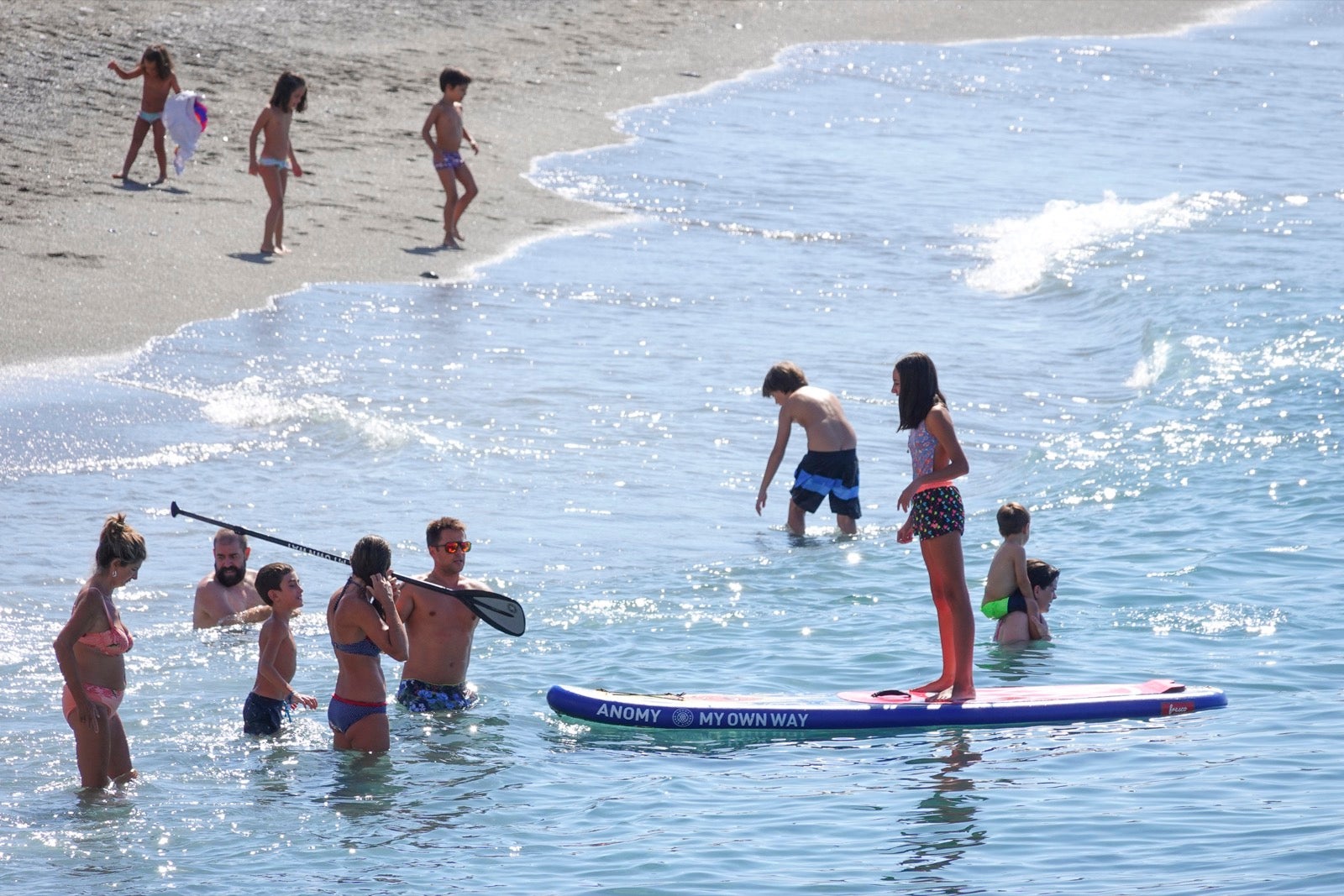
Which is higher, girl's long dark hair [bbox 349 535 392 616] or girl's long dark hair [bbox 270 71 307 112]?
girl's long dark hair [bbox 270 71 307 112]

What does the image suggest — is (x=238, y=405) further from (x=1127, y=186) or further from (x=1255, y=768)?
(x=1127, y=186)

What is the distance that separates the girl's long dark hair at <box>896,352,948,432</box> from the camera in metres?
7.70

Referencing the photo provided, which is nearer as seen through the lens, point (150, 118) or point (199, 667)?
point (199, 667)

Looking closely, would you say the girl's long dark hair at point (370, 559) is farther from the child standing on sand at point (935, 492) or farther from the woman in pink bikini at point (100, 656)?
the child standing on sand at point (935, 492)

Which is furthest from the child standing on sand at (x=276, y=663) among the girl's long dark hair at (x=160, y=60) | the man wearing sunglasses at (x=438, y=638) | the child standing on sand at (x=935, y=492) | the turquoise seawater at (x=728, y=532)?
the girl's long dark hair at (x=160, y=60)

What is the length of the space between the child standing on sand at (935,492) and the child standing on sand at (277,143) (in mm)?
A: 10357

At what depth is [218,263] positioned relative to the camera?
16.9 meters

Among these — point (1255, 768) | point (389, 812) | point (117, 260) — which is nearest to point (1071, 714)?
point (1255, 768)

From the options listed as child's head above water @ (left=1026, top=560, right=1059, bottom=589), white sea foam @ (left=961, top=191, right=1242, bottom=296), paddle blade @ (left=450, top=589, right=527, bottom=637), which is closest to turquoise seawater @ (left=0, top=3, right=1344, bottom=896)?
white sea foam @ (left=961, top=191, right=1242, bottom=296)

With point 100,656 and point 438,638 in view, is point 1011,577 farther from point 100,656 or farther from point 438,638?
point 100,656

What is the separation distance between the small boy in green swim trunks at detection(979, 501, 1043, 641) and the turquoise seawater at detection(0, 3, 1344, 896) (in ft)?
0.86

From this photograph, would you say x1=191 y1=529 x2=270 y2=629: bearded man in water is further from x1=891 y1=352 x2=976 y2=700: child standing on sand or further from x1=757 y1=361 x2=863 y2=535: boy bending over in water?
x1=891 y1=352 x2=976 y2=700: child standing on sand

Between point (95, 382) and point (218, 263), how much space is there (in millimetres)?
3444

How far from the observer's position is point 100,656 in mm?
6930
